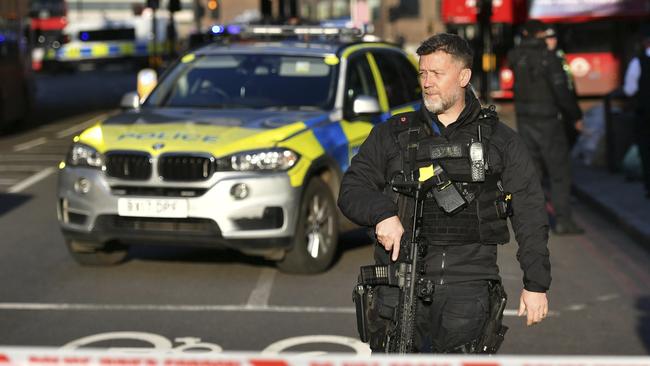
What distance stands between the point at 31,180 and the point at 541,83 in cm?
778

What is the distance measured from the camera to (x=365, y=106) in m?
9.95

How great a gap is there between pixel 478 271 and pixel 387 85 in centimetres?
656

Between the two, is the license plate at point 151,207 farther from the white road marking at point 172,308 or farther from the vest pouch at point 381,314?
the vest pouch at point 381,314

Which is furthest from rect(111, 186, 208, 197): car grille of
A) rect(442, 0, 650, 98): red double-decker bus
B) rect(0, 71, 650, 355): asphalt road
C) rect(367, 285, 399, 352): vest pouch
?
rect(442, 0, 650, 98): red double-decker bus

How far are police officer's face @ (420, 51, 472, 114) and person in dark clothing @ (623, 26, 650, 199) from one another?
28.1 ft

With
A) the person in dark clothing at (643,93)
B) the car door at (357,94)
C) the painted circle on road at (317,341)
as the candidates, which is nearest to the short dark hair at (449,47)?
the painted circle on road at (317,341)

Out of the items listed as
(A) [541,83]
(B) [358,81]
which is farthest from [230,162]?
(A) [541,83]

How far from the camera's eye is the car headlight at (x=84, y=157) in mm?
9602

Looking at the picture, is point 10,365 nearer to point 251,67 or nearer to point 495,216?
point 495,216

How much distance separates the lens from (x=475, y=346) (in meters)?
4.80

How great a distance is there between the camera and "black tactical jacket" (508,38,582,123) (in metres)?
11.4

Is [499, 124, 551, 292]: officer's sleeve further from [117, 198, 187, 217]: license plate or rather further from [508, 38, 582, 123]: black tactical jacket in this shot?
[508, 38, 582, 123]: black tactical jacket

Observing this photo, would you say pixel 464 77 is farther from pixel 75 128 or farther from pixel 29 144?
pixel 75 128

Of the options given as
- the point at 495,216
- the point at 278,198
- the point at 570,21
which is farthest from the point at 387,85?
the point at 570,21
